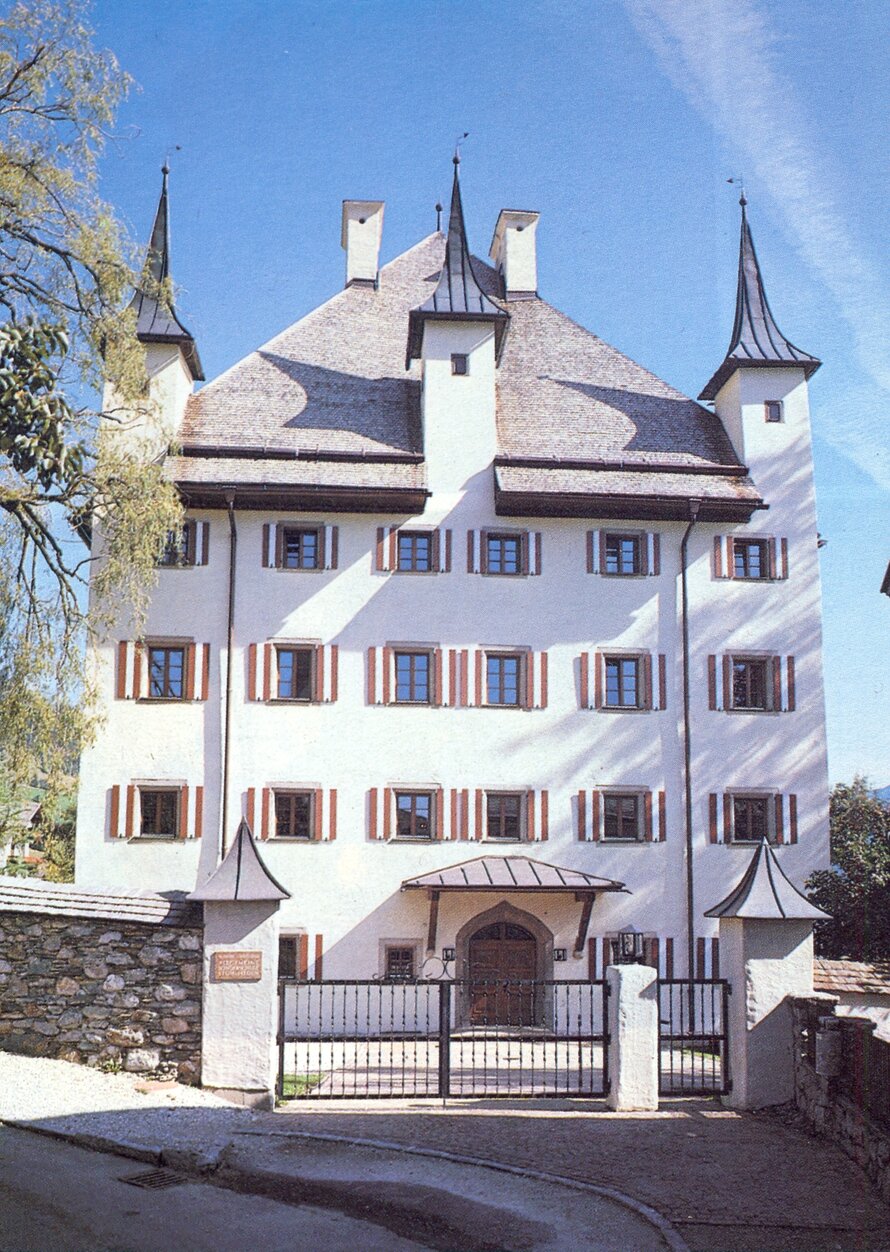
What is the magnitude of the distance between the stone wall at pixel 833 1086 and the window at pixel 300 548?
13823 mm

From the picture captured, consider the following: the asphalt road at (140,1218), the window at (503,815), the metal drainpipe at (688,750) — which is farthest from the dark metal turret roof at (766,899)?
the window at (503,815)

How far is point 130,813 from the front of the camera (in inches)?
900

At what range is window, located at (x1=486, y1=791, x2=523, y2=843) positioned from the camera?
931 inches

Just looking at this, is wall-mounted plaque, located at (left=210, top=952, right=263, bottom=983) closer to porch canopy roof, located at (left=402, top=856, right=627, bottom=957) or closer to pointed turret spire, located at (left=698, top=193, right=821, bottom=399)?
porch canopy roof, located at (left=402, top=856, right=627, bottom=957)

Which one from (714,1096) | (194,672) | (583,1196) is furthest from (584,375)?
(583,1196)

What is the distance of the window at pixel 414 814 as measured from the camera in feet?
76.8

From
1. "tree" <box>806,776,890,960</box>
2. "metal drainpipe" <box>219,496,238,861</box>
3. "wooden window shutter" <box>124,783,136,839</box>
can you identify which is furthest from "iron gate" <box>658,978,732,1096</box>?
"wooden window shutter" <box>124,783,136,839</box>

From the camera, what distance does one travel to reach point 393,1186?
959 centimetres

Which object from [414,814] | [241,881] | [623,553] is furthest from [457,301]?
[241,881]

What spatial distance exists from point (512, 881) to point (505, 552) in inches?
258

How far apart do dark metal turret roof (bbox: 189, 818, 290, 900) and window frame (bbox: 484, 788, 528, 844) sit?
35.9ft

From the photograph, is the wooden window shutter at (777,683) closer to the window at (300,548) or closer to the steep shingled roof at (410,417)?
the steep shingled roof at (410,417)

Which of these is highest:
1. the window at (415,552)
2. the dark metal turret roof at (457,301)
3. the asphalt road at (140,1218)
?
the dark metal turret roof at (457,301)

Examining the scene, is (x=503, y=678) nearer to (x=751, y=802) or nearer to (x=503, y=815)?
(x=503, y=815)
